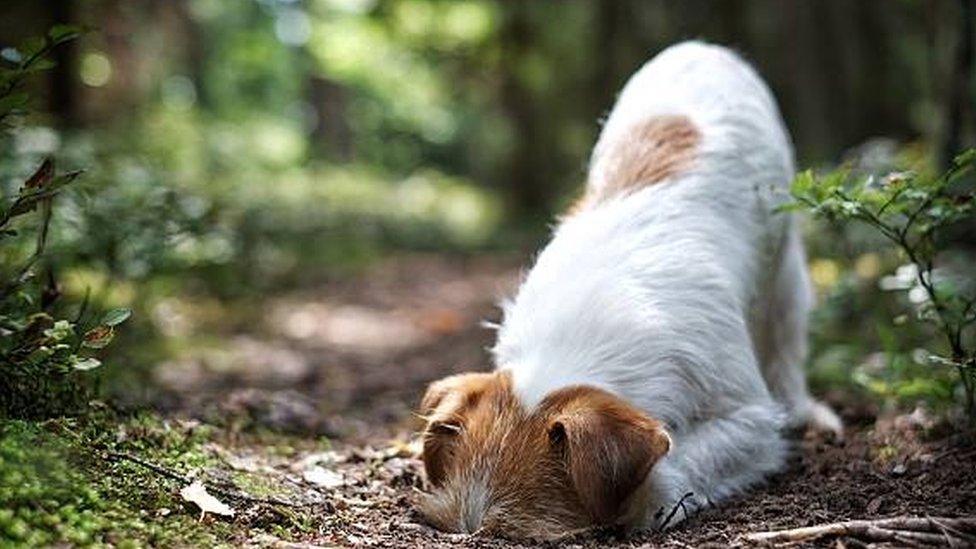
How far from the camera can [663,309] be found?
374 centimetres

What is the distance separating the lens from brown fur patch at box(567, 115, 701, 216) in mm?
4297

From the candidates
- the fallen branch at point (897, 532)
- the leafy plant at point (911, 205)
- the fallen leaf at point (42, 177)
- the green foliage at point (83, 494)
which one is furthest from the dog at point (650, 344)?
the fallen leaf at point (42, 177)

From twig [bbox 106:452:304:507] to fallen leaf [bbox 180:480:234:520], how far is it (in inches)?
1.9

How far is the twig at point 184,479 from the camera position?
308 cm

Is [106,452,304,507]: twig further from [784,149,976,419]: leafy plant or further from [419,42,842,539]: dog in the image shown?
[784,149,976,419]: leafy plant

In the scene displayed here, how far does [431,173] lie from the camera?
26.8 m

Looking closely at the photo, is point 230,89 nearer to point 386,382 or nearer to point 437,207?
point 437,207

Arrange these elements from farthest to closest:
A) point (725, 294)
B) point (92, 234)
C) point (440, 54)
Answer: point (440, 54), point (92, 234), point (725, 294)

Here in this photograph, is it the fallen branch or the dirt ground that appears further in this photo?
the dirt ground

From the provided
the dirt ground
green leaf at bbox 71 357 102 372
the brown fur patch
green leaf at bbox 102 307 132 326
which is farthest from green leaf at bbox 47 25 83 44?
the brown fur patch

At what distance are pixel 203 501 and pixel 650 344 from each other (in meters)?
1.49

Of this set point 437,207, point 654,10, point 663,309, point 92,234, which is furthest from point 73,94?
point 437,207

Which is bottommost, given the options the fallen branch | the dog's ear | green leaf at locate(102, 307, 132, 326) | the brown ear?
the fallen branch

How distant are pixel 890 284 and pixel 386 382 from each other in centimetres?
306
